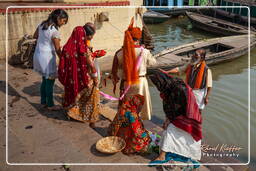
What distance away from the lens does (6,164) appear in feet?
10.6

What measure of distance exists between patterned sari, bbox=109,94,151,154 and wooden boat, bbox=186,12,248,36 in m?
14.0

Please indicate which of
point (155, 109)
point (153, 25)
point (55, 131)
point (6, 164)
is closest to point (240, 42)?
point (155, 109)

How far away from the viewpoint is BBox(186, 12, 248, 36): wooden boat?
53.4ft

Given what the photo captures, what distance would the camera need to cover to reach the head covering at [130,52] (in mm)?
3682

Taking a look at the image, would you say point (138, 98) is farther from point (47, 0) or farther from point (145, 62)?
point (47, 0)

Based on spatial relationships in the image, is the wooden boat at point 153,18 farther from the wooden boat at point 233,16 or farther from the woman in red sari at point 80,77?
the woman in red sari at point 80,77

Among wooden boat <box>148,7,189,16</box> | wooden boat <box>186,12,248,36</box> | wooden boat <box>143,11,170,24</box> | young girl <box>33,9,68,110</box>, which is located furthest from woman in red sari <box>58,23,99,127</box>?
wooden boat <box>148,7,189,16</box>

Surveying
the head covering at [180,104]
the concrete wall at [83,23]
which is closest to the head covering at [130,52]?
the head covering at [180,104]

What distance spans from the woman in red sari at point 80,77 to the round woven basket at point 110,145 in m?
0.65

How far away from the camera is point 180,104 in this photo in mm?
3141

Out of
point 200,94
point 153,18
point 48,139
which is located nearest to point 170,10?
point 153,18

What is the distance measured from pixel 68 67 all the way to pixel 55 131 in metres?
0.96

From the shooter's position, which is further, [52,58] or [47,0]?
[47,0]

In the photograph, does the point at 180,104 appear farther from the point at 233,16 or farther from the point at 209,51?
the point at 233,16
